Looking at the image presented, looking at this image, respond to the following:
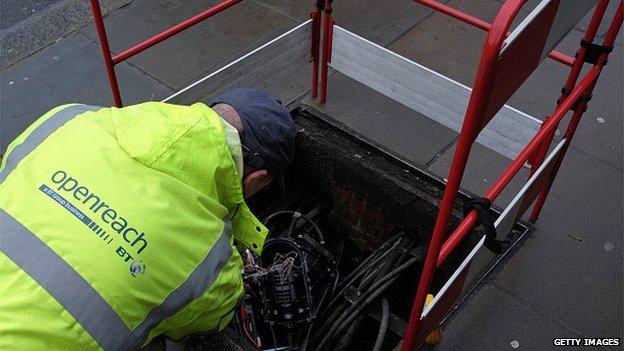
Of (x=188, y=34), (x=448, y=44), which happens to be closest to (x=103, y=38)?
(x=188, y=34)

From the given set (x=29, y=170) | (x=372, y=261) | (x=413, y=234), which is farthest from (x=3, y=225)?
(x=413, y=234)

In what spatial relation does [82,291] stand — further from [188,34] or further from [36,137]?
[188,34]

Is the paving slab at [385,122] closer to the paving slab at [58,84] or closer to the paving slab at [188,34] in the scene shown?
the paving slab at [188,34]

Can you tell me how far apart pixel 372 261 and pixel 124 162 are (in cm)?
144

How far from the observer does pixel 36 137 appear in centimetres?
192

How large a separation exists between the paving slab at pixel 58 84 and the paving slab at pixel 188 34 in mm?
142

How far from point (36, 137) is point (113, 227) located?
1.58ft

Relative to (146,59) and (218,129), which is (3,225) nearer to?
(218,129)

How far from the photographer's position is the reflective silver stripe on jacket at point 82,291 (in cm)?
161

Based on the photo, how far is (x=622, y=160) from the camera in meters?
3.79

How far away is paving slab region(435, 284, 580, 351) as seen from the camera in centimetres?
286

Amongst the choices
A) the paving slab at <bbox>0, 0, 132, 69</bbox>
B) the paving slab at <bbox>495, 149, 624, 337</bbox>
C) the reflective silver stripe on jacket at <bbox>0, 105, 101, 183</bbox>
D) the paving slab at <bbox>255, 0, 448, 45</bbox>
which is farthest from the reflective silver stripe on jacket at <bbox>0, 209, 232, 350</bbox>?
the paving slab at <bbox>255, 0, 448, 45</bbox>

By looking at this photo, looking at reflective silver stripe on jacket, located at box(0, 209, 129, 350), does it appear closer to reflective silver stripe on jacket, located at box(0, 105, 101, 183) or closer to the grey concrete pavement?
reflective silver stripe on jacket, located at box(0, 105, 101, 183)

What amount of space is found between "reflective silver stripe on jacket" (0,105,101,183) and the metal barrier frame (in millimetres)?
1033
